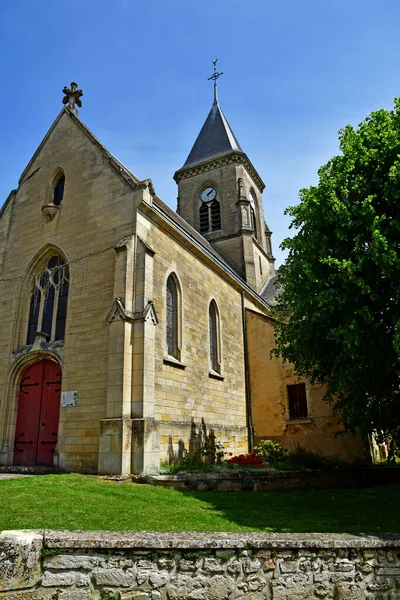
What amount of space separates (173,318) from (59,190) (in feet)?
20.3

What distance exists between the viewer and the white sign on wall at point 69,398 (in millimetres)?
11250

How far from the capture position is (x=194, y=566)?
12.9ft

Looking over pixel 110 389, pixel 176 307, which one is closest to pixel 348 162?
pixel 176 307

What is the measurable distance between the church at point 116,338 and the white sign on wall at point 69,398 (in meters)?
0.04

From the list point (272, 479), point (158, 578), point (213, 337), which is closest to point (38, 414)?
point (213, 337)

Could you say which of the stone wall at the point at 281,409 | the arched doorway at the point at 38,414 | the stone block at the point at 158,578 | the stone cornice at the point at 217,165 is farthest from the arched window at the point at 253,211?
the stone block at the point at 158,578

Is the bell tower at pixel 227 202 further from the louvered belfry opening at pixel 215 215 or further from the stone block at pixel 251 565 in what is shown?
the stone block at pixel 251 565

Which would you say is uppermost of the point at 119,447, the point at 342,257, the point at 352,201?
the point at 352,201

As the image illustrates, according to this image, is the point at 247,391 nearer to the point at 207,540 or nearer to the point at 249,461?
the point at 249,461

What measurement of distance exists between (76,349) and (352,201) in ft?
26.2

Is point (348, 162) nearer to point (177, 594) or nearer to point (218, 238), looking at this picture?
point (177, 594)

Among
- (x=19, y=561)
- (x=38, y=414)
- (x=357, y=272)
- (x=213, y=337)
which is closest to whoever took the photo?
(x=19, y=561)

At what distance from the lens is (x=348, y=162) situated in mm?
9734

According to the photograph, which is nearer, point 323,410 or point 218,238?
point 323,410
